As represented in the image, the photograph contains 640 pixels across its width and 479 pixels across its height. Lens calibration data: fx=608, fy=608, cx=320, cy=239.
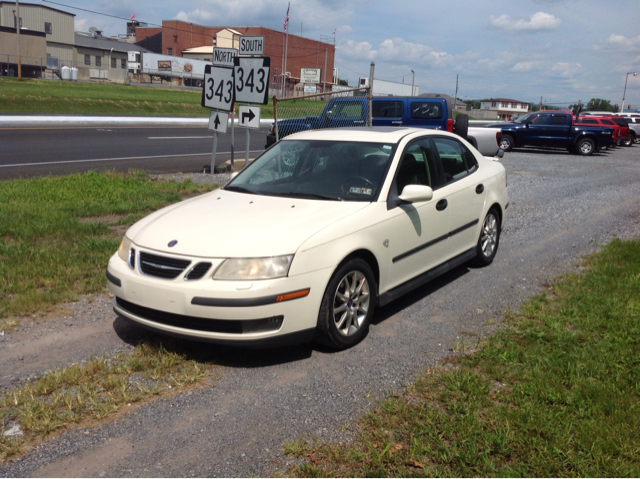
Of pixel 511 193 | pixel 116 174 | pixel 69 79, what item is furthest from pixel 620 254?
pixel 69 79

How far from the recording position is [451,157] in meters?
6.29

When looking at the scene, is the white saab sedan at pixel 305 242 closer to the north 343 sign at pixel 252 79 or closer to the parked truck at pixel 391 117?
the north 343 sign at pixel 252 79

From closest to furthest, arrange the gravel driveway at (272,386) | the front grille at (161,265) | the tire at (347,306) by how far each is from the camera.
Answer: the gravel driveway at (272,386)
the front grille at (161,265)
the tire at (347,306)

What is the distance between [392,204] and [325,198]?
56 cm

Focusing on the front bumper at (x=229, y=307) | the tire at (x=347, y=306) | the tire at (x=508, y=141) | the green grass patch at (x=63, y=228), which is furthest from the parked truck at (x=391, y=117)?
the front bumper at (x=229, y=307)

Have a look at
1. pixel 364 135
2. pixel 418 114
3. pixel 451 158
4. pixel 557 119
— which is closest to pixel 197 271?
pixel 364 135

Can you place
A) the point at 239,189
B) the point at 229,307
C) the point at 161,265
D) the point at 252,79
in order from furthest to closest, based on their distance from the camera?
the point at 252,79
the point at 239,189
the point at 161,265
the point at 229,307

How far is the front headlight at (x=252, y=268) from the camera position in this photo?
13.4 ft

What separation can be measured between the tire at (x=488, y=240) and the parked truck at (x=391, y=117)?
641 cm

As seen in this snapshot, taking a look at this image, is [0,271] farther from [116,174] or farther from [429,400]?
[116,174]

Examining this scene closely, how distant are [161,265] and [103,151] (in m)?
14.5

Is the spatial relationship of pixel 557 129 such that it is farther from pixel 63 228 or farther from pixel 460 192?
pixel 63 228

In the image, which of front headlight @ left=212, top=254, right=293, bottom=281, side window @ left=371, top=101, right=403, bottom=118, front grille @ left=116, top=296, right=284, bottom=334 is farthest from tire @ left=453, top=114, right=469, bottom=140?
front grille @ left=116, top=296, right=284, bottom=334

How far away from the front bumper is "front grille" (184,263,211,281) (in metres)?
0.04
